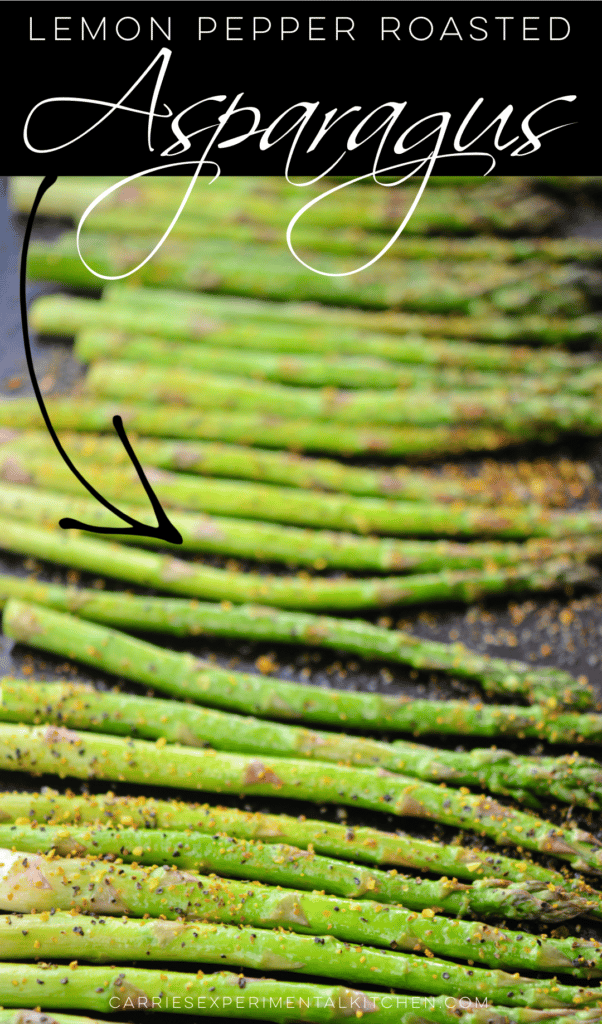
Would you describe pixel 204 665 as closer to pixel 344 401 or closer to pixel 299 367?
pixel 344 401

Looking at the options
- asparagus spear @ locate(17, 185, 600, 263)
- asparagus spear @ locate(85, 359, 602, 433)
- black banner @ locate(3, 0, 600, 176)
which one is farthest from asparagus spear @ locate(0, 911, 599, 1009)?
asparagus spear @ locate(17, 185, 600, 263)

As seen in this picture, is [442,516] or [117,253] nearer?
[442,516]

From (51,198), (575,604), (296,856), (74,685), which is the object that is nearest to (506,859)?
(296,856)

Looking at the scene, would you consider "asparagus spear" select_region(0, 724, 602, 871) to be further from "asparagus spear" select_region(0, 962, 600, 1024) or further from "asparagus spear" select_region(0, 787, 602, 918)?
"asparagus spear" select_region(0, 962, 600, 1024)

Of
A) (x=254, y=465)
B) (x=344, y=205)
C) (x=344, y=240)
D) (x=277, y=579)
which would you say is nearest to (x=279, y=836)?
(x=277, y=579)

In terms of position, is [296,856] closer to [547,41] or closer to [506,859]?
[506,859]

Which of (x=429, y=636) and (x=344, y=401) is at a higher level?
(x=344, y=401)
